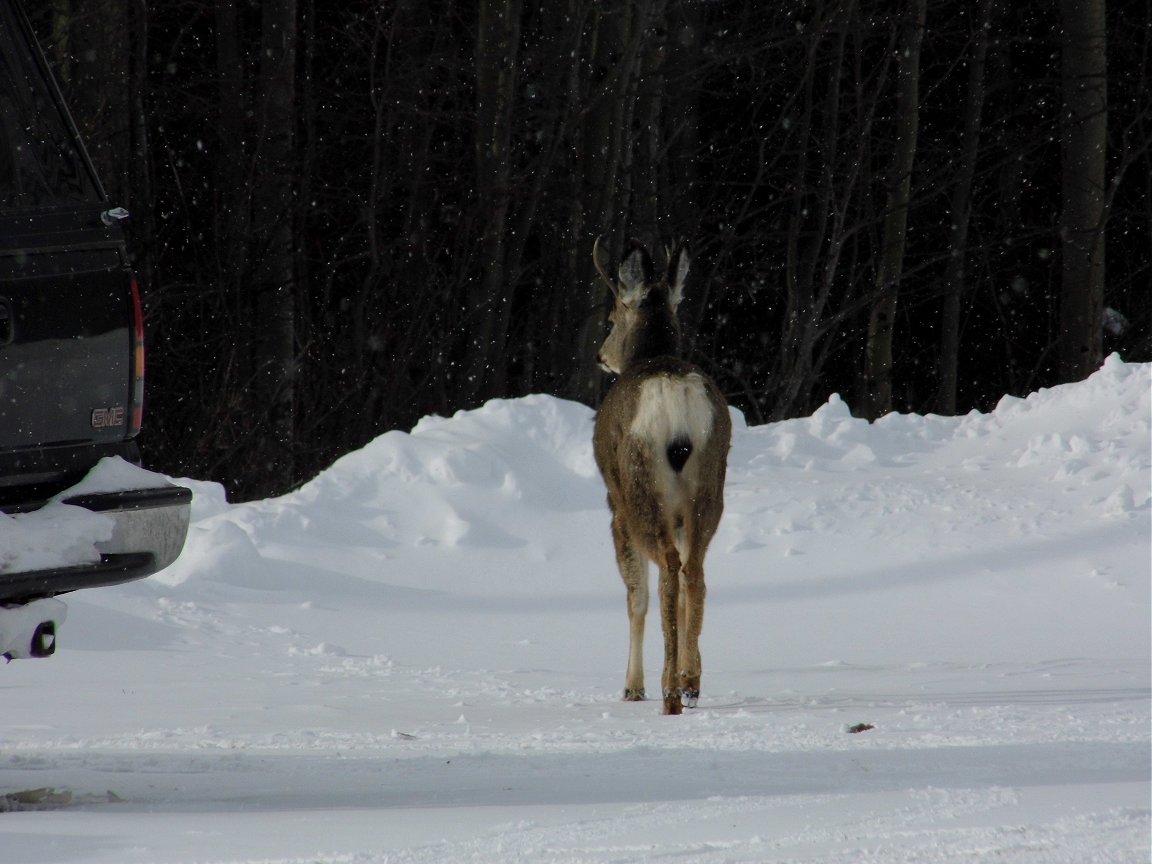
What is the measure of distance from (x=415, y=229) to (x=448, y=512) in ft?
29.9

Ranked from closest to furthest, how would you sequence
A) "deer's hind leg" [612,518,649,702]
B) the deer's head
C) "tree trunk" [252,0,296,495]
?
"deer's hind leg" [612,518,649,702], the deer's head, "tree trunk" [252,0,296,495]

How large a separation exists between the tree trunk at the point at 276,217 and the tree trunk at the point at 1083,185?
9.88 meters

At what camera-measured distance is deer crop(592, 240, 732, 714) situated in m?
7.72

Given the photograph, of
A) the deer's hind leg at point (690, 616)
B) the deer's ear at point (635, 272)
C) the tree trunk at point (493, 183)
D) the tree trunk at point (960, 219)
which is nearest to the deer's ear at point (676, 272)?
the deer's ear at point (635, 272)

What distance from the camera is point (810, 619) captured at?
10.8 metres

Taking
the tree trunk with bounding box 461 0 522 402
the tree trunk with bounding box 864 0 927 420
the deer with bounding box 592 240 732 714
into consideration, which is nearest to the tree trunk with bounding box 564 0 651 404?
the tree trunk with bounding box 461 0 522 402

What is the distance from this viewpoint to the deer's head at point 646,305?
8.90 meters

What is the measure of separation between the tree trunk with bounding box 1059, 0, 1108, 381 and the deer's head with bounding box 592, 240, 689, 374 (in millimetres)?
13083

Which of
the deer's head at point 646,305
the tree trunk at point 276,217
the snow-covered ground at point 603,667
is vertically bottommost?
the snow-covered ground at point 603,667

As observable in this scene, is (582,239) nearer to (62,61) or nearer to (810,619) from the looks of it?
(62,61)

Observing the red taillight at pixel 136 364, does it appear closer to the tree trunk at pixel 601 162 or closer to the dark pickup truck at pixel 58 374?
the dark pickup truck at pixel 58 374

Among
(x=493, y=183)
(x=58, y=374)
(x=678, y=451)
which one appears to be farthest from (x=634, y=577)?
(x=493, y=183)

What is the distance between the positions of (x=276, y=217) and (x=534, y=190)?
3.14 meters

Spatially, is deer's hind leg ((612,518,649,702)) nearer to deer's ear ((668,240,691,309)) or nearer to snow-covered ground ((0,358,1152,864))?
snow-covered ground ((0,358,1152,864))
